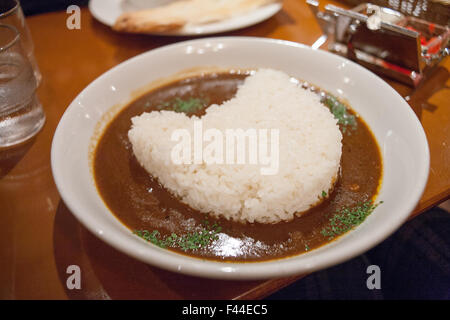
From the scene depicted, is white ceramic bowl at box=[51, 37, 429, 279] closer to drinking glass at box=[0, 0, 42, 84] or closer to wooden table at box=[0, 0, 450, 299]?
wooden table at box=[0, 0, 450, 299]

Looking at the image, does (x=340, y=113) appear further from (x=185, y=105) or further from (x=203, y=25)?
(x=203, y=25)

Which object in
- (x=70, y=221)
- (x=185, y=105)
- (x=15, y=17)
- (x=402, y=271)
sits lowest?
(x=402, y=271)

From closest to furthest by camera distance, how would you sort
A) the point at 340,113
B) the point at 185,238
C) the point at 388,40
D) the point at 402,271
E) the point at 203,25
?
1. the point at 185,238
2. the point at 402,271
3. the point at 340,113
4. the point at 388,40
5. the point at 203,25

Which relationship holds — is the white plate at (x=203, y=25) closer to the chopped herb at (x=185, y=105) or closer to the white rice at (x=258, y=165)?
the chopped herb at (x=185, y=105)

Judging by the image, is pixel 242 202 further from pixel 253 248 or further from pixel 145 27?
pixel 145 27

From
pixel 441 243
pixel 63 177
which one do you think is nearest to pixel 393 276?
pixel 441 243

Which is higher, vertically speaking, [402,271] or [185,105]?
[185,105]

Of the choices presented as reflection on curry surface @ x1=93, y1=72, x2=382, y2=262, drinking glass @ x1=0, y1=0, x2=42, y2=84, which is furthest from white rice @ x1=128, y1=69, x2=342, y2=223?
drinking glass @ x1=0, y1=0, x2=42, y2=84

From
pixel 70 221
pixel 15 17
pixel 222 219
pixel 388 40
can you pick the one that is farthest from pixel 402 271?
pixel 15 17
